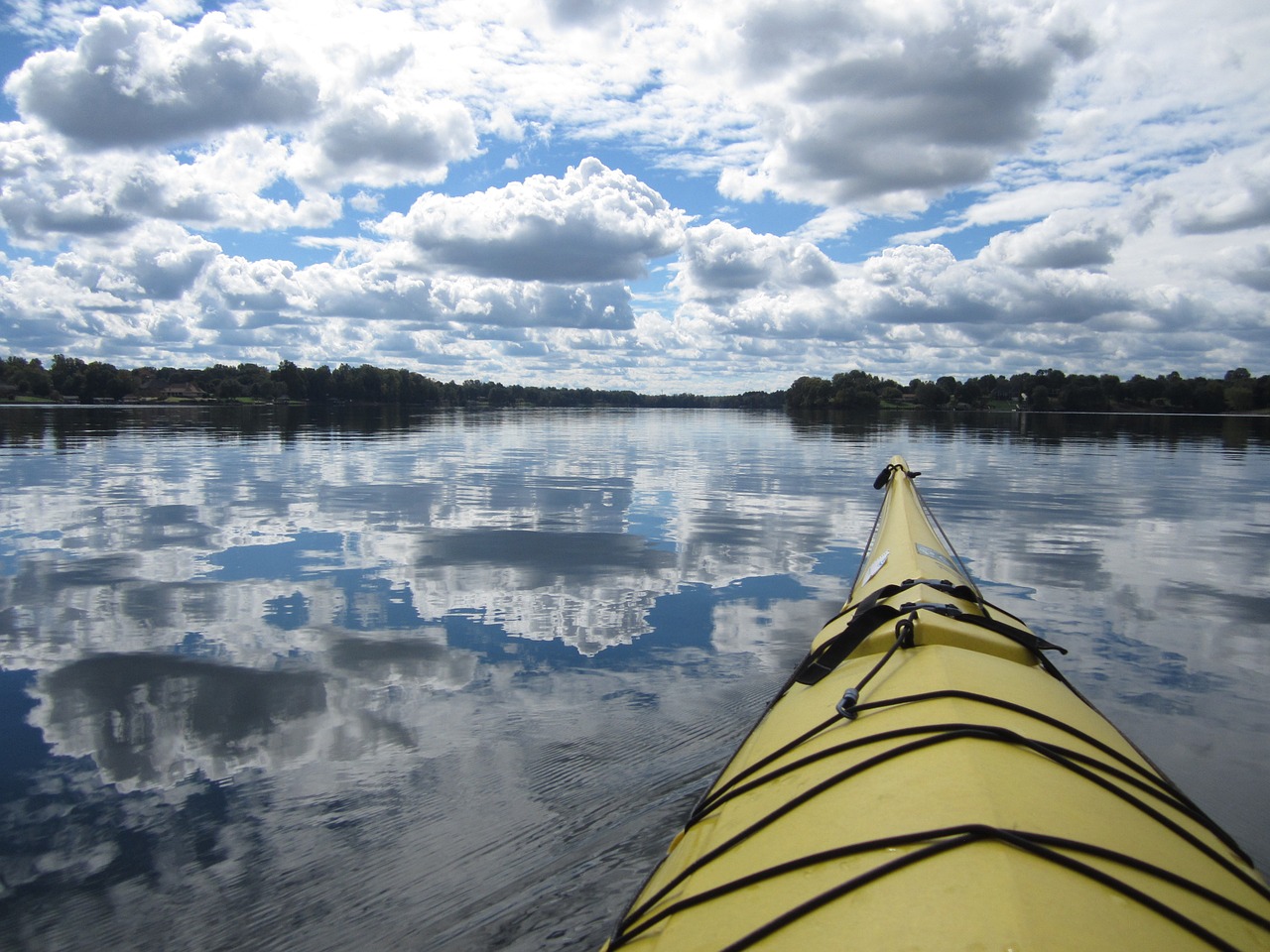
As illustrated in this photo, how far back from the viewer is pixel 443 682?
7.45 meters

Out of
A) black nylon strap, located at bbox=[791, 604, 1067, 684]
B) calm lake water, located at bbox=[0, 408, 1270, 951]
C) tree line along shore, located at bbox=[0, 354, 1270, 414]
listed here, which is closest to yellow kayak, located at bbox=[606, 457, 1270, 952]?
black nylon strap, located at bbox=[791, 604, 1067, 684]

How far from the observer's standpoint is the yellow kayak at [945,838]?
226 centimetres

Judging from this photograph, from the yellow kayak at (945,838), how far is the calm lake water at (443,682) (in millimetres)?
1454

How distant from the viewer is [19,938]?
395 cm

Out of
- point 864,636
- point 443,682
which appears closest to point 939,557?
point 864,636

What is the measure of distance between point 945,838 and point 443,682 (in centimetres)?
581

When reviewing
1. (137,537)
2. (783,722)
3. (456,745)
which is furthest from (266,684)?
(137,537)

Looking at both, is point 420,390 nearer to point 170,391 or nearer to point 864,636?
point 170,391

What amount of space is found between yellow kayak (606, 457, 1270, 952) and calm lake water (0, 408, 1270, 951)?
145cm

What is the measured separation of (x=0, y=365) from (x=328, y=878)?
200902mm

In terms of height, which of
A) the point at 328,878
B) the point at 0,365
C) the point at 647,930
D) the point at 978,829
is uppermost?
the point at 0,365

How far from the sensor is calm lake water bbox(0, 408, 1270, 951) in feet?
14.6

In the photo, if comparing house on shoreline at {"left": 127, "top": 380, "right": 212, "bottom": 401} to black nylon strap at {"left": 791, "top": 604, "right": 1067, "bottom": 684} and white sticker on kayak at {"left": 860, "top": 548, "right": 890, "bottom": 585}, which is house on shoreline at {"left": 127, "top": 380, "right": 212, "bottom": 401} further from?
black nylon strap at {"left": 791, "top": 604, "right": 1067, "bottom": 684}

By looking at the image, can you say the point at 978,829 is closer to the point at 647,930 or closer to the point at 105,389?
the point at 647,930
